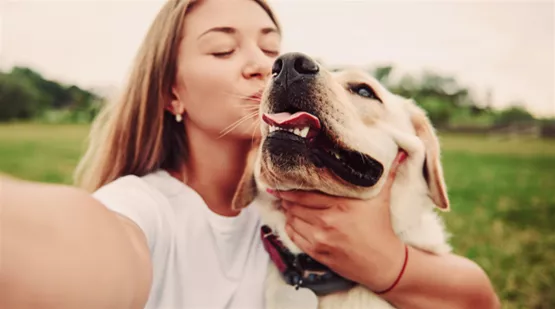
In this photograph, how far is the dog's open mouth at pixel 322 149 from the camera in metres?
1.38

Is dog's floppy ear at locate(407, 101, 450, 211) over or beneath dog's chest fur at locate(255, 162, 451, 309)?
over

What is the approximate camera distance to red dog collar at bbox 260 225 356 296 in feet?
5.03

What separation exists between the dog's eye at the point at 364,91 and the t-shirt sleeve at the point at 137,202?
0.71 metres

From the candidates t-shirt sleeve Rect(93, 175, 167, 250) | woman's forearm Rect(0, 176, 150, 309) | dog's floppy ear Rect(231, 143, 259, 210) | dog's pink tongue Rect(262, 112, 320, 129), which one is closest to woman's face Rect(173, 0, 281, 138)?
dog's floppy ear Rect(231, 143, 259, 210)

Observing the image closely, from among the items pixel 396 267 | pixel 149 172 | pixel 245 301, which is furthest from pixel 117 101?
pixel 396 267

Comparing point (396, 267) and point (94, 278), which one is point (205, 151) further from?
point (94, 278)

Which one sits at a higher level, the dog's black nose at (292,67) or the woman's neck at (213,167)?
the dog's black nose at (292,67)

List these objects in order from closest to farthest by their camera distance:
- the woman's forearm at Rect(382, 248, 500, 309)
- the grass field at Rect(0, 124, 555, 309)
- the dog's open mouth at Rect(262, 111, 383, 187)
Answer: the dog's open mouth at Rect(262, 111, 383, 187) → the woman's forearm at Rect(382, 248, 500, 309) → the grass field at Rect(0, 124, 555, 309)

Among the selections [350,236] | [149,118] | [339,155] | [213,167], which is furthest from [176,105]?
[350,236]

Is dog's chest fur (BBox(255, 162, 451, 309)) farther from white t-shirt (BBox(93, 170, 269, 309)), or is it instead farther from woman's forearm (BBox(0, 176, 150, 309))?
woman's forearm (BBox(0, 176, 150, 309))

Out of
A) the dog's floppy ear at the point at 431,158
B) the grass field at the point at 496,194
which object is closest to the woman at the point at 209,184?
the dog's floppy ear at the point at 431,158

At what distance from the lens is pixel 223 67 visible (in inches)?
65.2

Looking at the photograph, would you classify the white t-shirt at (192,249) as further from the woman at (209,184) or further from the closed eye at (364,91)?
the closed eye at (364,91)

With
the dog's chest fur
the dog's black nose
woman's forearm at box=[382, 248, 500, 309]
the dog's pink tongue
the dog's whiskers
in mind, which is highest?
the dog's black nose
